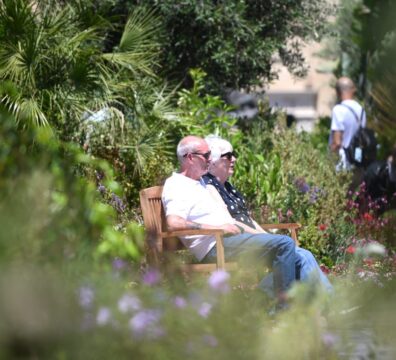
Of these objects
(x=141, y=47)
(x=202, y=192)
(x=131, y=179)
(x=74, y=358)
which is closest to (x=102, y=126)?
(x=131, y=179)

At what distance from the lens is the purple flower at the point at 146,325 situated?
11.1ft

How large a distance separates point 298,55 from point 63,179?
486 inches

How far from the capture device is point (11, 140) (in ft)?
12.5

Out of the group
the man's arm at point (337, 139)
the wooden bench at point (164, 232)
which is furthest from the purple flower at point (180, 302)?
the man's arm at point (337, 139)

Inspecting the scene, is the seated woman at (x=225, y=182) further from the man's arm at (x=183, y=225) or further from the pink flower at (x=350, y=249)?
the pink flower at (x=350, y=249)

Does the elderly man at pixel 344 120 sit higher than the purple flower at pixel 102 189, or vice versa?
the elderly man at pixel 344 120

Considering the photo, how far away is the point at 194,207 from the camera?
6.93 metres

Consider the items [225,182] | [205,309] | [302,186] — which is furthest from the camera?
[302,186]

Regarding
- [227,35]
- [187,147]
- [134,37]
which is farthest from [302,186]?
[227,35]

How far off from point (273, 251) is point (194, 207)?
20.9 inches

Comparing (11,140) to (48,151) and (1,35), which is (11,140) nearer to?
(48,151)

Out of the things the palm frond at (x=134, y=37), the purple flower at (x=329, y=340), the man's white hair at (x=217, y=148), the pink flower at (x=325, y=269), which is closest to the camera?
the purple flower at (x=329, y=340)

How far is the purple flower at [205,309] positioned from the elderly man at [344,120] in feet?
23.9

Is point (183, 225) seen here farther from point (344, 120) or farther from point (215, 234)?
point (344, 120)
